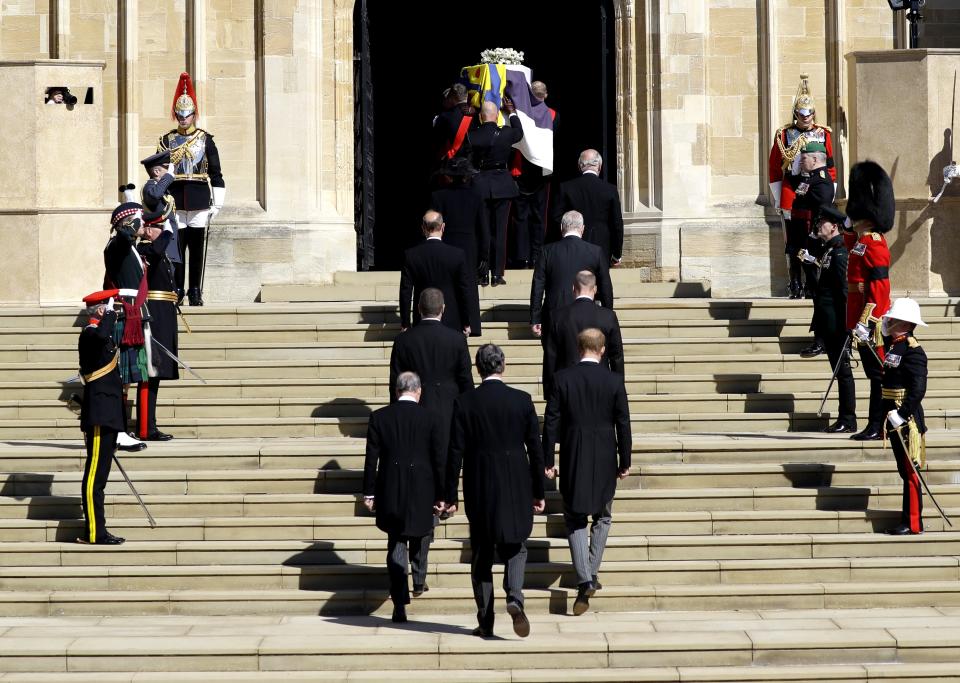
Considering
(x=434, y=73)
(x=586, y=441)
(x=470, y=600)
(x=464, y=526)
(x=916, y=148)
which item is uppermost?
(x=434, y=73)

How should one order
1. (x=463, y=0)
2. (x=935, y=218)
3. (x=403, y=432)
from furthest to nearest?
(x=463, y=0)
(x=935, y=218)
(x=403, y=432)

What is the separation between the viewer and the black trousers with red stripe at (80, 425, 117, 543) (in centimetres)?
1156

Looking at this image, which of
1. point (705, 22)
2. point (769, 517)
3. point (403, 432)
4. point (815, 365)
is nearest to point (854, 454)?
point (769, 517)

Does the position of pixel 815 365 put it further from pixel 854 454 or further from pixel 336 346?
pixel 336 346

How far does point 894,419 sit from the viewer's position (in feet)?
37.1

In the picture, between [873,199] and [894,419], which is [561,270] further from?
[873,199]

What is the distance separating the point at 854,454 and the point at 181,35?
32.8ft

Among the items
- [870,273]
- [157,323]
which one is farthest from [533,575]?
[157,323]

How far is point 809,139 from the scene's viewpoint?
17016 mm

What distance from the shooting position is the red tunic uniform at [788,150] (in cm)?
1692

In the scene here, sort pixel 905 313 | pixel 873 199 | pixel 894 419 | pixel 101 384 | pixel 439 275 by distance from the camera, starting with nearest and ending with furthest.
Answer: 1. pixel 894 419
2. pixel 905 313
3. pixel 101 384
4. pixel 439 275
5. pixel 873 199

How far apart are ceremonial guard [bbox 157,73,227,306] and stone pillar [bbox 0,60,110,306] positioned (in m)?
0.82

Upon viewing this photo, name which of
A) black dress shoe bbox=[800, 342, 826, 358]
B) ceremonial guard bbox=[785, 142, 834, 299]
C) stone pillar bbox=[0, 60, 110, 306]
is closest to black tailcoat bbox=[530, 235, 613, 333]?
black dress shoe bbox=[800, 342, 826, 358]

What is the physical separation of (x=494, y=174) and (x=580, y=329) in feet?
15.4
